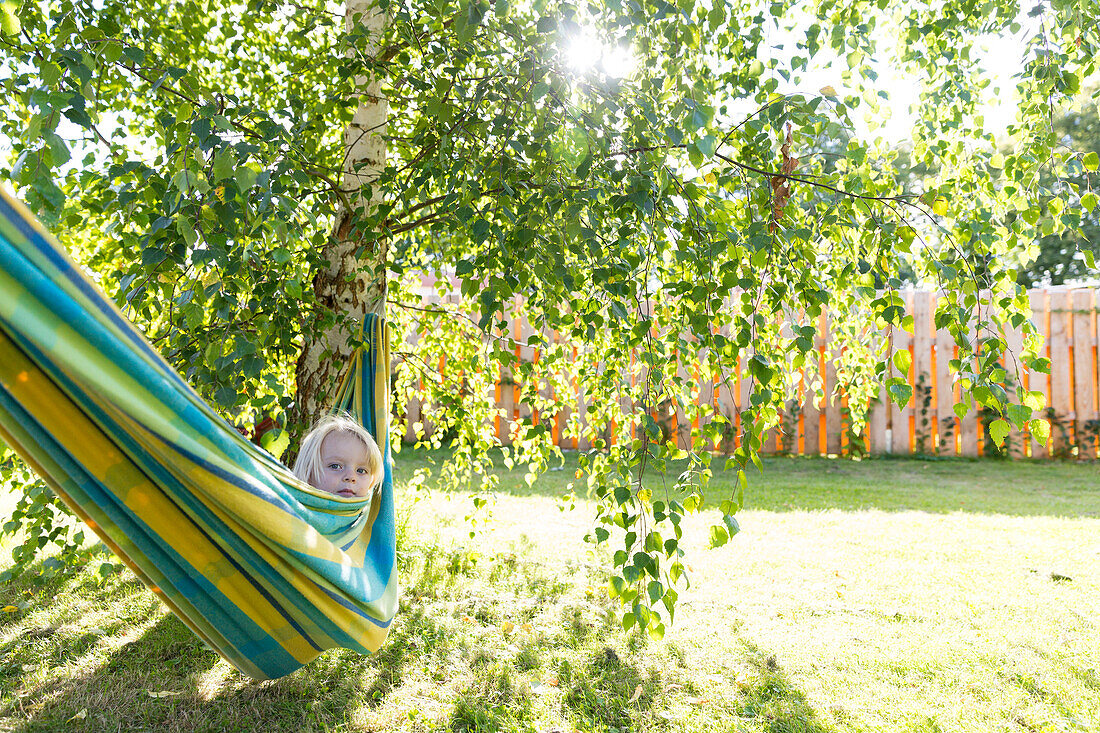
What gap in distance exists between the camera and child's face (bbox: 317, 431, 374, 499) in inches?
78.3

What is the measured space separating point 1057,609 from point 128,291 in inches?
122

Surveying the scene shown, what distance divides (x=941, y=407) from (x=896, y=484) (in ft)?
5.85

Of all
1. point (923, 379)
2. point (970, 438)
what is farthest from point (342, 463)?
point (970, 438)

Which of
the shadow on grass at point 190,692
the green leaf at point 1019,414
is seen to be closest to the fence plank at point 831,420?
the shadow on grass at point 190,692

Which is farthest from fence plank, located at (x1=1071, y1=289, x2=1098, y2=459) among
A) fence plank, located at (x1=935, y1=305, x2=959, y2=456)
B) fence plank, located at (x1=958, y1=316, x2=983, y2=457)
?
fence plank, located at (x1=935, y1=305, x2=959, y2=456)

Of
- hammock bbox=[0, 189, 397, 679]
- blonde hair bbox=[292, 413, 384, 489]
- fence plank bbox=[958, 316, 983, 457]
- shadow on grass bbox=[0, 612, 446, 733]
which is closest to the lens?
hammock bbox=[0, 189, 397, 679]

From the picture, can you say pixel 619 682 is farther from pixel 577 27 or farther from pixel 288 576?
pixel 577 27

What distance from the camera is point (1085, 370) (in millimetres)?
6238

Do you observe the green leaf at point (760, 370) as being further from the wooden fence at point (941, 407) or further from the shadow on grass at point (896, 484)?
the wooden fence at point (941, 407)

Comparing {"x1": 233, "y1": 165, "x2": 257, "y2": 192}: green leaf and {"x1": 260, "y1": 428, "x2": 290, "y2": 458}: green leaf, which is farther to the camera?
{"x1": 260, "y1": 428, "x2": 290, "y2": 458}: green leaf

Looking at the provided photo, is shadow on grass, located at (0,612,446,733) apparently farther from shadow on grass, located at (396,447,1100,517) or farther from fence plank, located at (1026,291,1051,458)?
fence plank, located at (1026,291,1051,458)

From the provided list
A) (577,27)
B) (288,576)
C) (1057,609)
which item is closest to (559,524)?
(1057,609)

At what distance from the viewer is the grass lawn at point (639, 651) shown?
1.82 metres

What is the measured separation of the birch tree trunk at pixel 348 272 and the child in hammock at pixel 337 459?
0.55 feet
